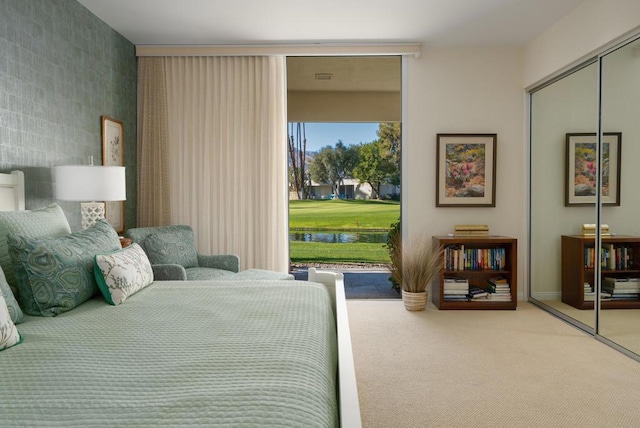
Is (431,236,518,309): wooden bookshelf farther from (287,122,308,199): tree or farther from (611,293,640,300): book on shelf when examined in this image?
(287,122,308,199): tree

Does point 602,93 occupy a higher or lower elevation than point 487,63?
lower

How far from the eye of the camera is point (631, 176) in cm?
331

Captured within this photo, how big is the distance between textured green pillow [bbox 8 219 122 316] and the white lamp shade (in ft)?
3.28

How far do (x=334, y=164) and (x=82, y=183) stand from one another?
13.9 feet

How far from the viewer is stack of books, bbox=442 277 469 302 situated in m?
4.79

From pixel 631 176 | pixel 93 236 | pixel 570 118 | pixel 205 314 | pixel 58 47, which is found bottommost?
pixel 205 314

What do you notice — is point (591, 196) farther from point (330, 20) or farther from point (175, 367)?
point (175, 367)

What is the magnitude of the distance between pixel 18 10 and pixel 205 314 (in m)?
2.37

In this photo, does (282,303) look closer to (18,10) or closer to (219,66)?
(18,10)

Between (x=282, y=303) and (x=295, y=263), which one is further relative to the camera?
(x=295, y=263)

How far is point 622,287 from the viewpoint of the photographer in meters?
3.44

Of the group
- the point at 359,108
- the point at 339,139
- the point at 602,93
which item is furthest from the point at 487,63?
the point at 339,139

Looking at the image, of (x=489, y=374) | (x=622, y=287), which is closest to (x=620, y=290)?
(x=622, y=287)

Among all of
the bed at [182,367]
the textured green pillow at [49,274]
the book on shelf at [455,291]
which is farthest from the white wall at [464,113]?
the textured green pillow at [49,274]
